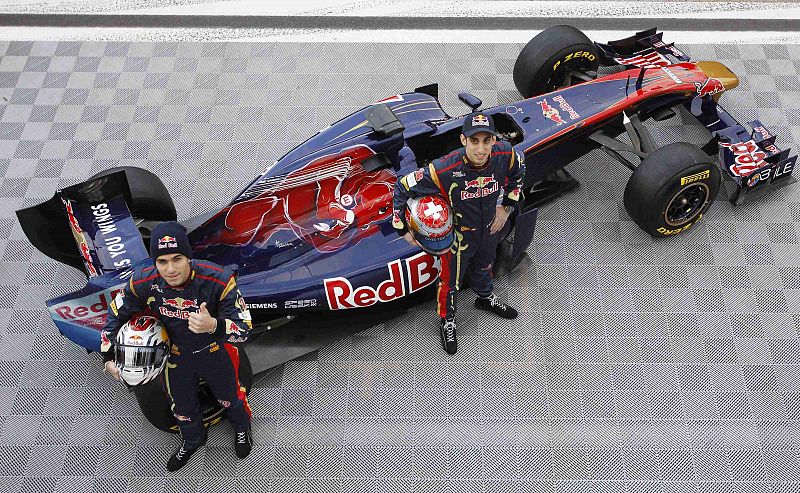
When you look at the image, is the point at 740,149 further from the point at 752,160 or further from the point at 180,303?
the point at 180,303

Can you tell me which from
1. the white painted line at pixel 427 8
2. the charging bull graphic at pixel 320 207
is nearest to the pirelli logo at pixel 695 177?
the charging bull graphic at pixel 320 207

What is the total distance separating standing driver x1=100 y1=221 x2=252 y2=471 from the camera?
3434 millimetres

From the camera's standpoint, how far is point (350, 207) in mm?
4812

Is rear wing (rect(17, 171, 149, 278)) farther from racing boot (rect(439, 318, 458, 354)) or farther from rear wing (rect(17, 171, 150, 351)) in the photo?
racing boot (rect(439, 318, 458, 354))

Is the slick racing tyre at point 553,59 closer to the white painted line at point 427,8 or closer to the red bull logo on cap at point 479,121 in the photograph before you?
the white painted line at point 427,8

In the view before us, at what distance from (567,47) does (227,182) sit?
283 cm

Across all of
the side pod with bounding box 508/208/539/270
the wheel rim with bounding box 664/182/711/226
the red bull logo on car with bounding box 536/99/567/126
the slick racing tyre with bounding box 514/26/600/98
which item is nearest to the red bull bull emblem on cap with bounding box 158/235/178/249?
the side pod with bounding box 508/208/539/270

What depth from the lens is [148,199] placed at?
16.4 ft

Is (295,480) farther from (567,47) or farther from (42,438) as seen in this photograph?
(567,47)

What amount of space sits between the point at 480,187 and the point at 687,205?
A: 194 centimetres

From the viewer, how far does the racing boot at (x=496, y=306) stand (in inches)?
196

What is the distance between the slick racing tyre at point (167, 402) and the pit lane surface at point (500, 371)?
0.55 feet

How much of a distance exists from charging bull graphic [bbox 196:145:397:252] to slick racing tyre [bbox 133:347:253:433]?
2.66 ft

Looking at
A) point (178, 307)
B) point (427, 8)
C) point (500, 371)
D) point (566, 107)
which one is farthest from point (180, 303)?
point (427, 8)
